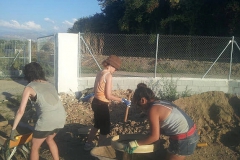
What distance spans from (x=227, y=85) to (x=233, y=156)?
554 centimetres

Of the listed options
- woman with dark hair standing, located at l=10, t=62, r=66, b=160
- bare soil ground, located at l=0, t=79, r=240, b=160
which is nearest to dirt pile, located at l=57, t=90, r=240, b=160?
bare soil ground, located at l=0, t=79, r=240, b=160

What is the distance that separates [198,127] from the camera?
19.3 feet

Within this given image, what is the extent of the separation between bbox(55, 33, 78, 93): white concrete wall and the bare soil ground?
151cm

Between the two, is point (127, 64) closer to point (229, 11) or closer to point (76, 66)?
point (76, 66)

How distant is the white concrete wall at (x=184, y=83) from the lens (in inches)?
382

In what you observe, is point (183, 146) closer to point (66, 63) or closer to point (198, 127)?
point (198, 127)

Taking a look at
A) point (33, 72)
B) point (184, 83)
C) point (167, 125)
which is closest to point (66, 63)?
point (184, 83)

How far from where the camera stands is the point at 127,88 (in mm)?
9898

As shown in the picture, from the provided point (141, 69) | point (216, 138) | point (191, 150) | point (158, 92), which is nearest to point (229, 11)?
point (141, 69)

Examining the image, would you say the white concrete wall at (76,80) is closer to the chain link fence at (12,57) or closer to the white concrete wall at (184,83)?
the white concrete wall at (184,83)

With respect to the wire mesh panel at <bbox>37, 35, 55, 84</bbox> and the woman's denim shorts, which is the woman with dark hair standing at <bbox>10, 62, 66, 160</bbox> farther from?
the wire mesh panel at <bbox>37, 35, 55, 84</bbox>

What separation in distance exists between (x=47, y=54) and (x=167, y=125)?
8005mm

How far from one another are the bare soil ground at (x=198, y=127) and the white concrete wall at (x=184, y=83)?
5.66ft

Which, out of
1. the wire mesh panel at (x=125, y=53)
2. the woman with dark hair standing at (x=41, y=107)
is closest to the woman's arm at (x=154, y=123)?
the woman with dark hair standing at (x=41, y=107)
